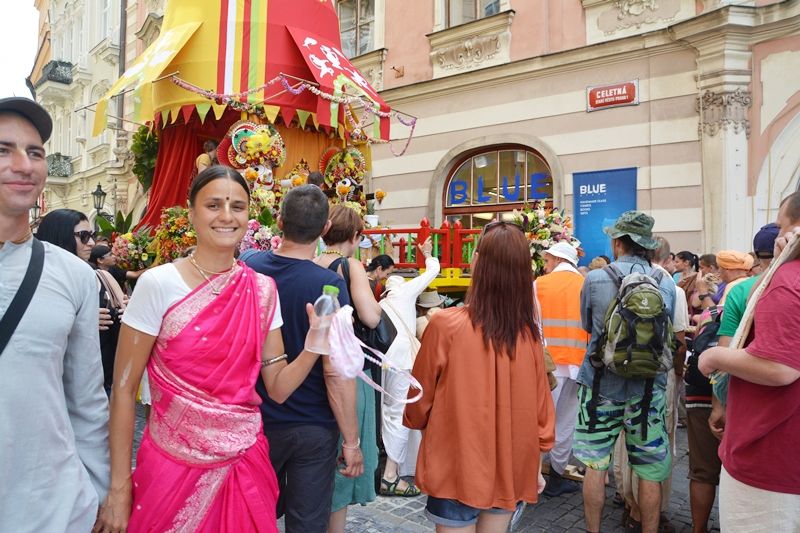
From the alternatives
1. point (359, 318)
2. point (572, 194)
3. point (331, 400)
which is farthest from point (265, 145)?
point (572, 194)

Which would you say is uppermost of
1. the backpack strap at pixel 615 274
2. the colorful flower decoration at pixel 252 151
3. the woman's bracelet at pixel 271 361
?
the colorful flower decoration at pixel 252 151

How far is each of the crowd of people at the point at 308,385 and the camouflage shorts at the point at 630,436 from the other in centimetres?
1

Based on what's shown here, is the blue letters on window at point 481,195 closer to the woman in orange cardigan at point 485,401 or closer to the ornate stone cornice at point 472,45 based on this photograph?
the ornate stone cornice at point 472,45

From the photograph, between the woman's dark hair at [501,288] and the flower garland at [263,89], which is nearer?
the woman's dark hair at [501,288]

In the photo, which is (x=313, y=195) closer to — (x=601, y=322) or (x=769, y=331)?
(x=769, y=331)

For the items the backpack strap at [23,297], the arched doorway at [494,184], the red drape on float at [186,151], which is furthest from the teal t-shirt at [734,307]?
the arched doorway at [494,184]

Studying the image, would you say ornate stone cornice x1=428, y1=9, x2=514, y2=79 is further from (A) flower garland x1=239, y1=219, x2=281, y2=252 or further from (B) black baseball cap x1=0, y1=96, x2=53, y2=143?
(B) black baseball cap x1=0, y1=96, x2=53, y2=143

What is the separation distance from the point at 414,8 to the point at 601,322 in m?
10.6

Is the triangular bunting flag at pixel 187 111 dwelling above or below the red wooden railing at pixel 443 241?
above

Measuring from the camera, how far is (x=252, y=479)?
1985 millimetres

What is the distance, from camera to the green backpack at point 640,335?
3.34 metres

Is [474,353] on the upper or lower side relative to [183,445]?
upper

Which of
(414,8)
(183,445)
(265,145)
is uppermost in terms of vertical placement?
(414,8)

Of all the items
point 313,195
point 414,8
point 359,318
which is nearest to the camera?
point 313,195
